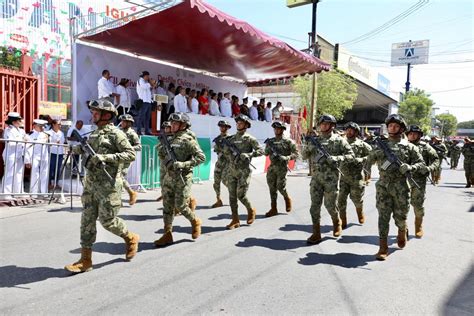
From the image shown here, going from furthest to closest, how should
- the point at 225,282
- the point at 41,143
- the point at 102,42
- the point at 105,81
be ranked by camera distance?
the point at 102,42 < the point at 105,81 < the point at 41,143 < the point at 225,282

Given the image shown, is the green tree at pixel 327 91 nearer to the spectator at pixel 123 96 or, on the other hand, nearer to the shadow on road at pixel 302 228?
the spectator at pixel 123 96

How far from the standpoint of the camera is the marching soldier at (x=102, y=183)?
424 cm

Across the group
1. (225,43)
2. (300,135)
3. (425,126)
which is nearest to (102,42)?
(225,43)

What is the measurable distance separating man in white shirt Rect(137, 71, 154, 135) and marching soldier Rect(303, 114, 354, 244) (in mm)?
7222

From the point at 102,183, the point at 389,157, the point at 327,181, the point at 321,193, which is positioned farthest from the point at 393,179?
the point at 102,183

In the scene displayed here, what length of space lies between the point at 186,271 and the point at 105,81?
8.51 metres

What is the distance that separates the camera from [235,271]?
174 inches

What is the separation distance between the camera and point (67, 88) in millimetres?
24609

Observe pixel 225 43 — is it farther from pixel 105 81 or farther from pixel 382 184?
pixel 382 184

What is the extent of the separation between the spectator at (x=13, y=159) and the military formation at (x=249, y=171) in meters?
2.19

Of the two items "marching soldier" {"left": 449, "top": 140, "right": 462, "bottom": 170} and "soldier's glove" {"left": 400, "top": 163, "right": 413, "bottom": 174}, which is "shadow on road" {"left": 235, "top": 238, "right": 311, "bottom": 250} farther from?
"marching soldier" {"left": 449, "top": 140, "right": 462, "bottom": 170}

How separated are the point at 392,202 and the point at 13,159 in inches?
281

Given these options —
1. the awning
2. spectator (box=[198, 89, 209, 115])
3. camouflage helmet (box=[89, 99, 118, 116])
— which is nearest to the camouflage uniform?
camouflage helmet (box=[89, 99, 118, 116])

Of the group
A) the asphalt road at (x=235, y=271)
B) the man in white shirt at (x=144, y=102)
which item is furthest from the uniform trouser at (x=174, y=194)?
the man in white shirt at (x=144, y=102)
